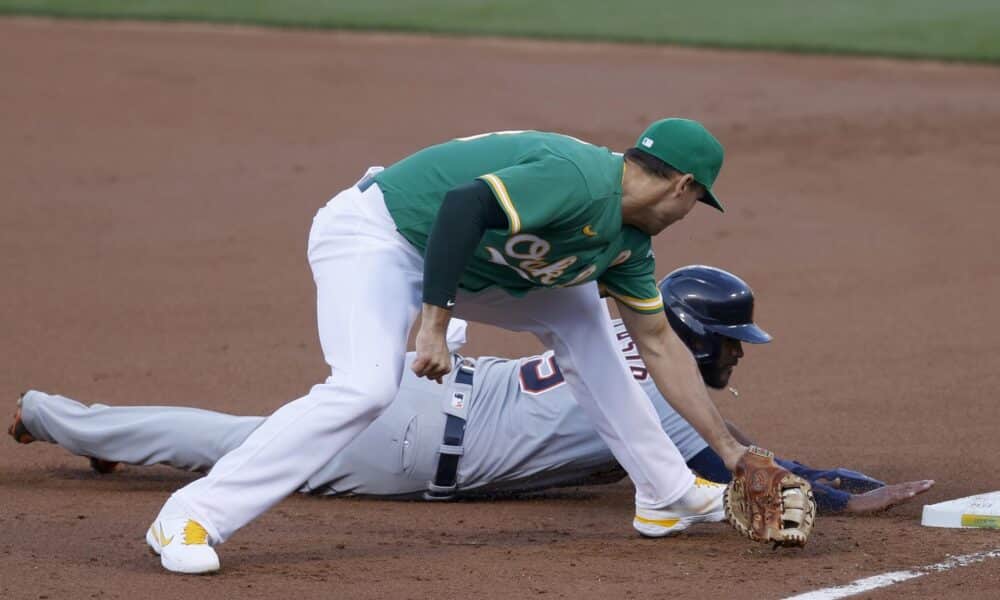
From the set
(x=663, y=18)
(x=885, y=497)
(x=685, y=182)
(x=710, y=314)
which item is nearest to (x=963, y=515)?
(x=885, y=497)

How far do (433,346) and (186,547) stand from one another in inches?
32.3

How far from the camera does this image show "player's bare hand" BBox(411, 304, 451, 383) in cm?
388

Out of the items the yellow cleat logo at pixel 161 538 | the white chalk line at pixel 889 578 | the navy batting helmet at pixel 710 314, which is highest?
the navy batting helmet at pixel 710 314

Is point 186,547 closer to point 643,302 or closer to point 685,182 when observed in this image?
point 643,302

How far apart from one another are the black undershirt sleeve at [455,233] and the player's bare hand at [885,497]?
5.46ft

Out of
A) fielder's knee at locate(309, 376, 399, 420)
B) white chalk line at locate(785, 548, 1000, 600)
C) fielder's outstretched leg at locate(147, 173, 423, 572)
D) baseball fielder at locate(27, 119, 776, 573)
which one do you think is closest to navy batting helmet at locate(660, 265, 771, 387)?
baseball fielder at locate(27, 119, 776, 573)

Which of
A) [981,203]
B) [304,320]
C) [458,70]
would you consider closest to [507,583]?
[304,320]

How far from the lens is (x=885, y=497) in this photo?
187 inches

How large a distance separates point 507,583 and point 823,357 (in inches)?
143

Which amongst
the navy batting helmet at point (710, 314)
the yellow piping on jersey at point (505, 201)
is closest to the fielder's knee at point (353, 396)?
the yellow piping on jersey at point (505, 201)

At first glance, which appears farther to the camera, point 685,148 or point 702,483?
point 702,483

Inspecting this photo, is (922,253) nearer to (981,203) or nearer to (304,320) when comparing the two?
(981,203)

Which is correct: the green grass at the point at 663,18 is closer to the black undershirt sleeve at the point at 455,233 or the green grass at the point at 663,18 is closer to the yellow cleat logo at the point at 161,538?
the black undershirt sleeve at the point at 455,233

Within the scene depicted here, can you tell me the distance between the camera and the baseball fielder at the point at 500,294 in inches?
153
